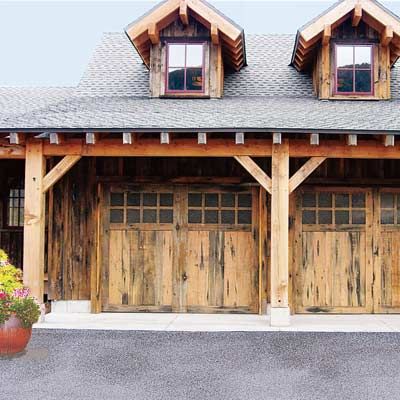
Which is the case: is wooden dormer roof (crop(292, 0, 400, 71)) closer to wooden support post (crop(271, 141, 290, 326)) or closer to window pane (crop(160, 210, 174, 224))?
wooden support post (crop(271, 141, 290, 326))

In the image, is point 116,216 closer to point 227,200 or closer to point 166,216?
point 166,216

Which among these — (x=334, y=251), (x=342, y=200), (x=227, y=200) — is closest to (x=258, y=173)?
(x=227, y=200)

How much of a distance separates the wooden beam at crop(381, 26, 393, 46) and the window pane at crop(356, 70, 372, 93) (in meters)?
0.62

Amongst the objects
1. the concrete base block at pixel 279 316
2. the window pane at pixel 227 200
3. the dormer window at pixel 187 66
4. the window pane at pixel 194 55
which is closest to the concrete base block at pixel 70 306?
the window pane at pixel 227 200

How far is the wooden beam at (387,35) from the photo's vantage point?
9648 millimetres

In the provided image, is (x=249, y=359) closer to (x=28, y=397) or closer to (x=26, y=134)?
(x=28, y=397)

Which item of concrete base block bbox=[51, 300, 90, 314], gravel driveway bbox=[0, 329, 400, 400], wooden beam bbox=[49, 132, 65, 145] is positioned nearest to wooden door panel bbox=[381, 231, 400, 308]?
gravel driveway bbox=[0, 329, 400, 400]

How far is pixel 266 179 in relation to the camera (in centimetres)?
786

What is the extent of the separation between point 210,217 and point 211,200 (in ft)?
1.02

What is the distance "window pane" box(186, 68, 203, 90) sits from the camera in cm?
1016

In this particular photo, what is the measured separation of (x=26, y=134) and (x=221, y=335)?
14.0ft

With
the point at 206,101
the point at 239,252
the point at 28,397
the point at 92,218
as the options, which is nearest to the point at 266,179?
the point at 239,252

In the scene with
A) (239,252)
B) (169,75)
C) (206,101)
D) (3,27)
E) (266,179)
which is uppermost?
(3,27)

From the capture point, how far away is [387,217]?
934 centimetres
